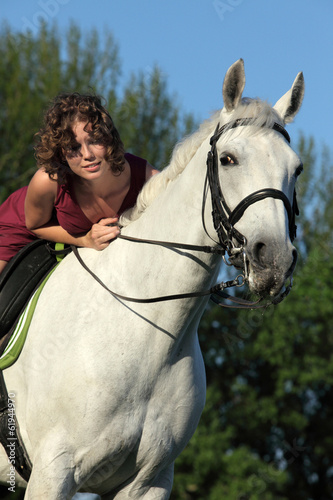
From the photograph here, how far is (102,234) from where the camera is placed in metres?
4.20

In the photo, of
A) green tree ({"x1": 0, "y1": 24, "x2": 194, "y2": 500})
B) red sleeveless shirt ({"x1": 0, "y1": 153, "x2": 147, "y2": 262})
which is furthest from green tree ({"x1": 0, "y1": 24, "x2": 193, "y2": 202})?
red sleeveless shirt ({"x1": 0, "y1": 153, "x2": 147, "y2": 262})

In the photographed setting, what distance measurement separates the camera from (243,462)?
21.3 metres

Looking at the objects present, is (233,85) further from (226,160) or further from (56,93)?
(56,93)

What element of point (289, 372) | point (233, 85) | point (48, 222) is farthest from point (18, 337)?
point (289, 372)

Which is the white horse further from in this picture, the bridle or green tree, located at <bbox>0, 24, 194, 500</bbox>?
green tree, located at <bbox>0, 24, 194, 500</bbox>

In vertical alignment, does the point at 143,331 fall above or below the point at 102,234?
below

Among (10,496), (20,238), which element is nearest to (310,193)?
(10,496)

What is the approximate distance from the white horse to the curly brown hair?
0.39 m

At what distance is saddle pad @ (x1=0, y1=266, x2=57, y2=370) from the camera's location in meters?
4.19

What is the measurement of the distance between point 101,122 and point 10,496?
55.1 feet

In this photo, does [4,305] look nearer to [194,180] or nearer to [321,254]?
[194,180]

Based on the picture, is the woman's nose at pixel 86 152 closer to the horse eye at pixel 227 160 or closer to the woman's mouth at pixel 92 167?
the woman's mouth at pixel 92 167

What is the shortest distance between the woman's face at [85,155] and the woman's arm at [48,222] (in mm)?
194

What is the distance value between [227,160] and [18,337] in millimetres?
1892
